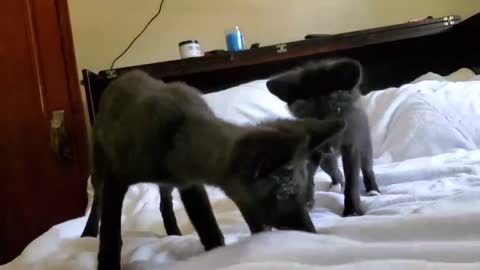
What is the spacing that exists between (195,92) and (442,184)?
62 centimetres

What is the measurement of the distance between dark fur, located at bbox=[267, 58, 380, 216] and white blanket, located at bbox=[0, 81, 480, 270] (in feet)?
0.27

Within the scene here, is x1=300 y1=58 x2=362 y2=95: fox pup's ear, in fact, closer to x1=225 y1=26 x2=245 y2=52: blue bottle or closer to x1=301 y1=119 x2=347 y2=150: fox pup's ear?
x1=301 y1=119 x2=347 y2=150: fox pup's ear

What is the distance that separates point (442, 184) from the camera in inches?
55.3

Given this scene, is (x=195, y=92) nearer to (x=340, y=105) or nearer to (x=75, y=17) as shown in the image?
(x=340, y=105)

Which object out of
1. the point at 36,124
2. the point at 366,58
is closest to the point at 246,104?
the point at 366,58

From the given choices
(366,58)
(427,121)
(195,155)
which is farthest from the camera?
(366,58)

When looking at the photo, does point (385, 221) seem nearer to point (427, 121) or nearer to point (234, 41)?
point (427, 121)

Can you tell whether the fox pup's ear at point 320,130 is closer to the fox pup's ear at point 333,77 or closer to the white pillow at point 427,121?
the fox pup's ear at point 333,77

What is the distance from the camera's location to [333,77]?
136 centimetres

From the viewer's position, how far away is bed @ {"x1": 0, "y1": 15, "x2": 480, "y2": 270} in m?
0.81

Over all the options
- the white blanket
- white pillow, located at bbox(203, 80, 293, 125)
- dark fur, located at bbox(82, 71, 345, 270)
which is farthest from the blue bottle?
dark fur, located at bbox(82, 71, 345, 270)

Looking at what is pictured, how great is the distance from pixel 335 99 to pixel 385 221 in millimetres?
477

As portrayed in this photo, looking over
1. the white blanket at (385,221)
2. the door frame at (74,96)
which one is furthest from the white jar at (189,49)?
the white blanket at (385,221)

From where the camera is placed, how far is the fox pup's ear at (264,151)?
85 centimetres
